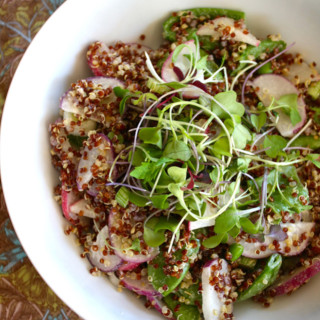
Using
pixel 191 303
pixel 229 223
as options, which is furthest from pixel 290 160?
pixel 191 303

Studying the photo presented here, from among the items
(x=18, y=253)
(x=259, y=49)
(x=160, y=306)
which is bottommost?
(x=18, y=253)

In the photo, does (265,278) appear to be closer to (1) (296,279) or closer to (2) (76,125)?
(1) (296,279)

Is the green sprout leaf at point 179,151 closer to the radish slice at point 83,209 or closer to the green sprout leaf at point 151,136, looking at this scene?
the green sprout leaf at point 151,136

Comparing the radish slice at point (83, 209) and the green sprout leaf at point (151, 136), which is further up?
the green sprout leaf at point (151, 136)

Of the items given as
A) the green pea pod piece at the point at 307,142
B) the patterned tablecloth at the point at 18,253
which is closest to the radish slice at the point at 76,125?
the patterned tablecloth at the point at 18,253

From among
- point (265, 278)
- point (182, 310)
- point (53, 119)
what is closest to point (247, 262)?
point (265, 278)
